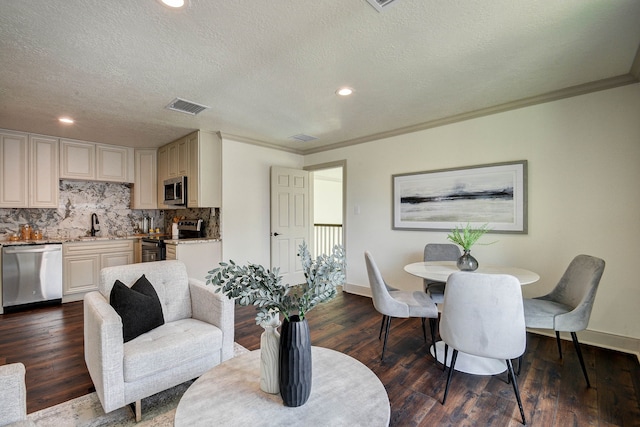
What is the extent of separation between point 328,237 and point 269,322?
15.5 ft

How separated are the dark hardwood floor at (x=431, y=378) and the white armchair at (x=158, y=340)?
0.64 m

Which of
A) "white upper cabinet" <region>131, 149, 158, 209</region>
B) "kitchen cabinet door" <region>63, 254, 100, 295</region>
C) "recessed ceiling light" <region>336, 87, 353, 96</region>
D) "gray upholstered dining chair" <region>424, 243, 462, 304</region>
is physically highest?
"recessed ceiling light" <region>336, 87, 353, 96</region>

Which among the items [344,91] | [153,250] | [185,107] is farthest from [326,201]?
[344,91]

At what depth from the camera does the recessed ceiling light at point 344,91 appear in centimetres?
270

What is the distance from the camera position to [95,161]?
463 centimetres

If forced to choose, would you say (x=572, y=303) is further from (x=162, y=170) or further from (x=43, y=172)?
(x=43, y=172)

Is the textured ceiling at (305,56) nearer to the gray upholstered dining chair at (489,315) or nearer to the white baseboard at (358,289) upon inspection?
the gray upholstered dining chair at (489,315)

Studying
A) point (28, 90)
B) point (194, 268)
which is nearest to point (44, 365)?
point (194, 268)

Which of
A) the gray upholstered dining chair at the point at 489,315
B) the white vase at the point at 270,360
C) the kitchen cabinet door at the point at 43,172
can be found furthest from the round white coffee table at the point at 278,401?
the kitchen cabinet door at the point at 43,172

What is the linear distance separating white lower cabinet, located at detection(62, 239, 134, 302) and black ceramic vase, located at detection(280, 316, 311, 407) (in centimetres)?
445

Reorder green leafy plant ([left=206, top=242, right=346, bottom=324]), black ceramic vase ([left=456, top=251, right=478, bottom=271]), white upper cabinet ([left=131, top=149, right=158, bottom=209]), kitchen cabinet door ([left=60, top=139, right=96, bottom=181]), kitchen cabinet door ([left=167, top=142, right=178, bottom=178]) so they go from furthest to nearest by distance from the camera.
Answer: white upper cabinet ([left=131, top=149, right=158, bottom=209]), kitchen cabinet door ([left=167, top=142, right=178, bottom=178]), kitchen cabinet door ([left=60, top=139, right=96, bottom=181]), black ceramic vase ([left=456, top=251, right=478, bottom=271]), green leafy plant ([left=206, top=242, right=346, bottom=324])

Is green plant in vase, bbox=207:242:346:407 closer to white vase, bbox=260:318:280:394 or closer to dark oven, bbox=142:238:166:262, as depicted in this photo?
white vase, bbox=260:318:280:394

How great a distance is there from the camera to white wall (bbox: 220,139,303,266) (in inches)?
168

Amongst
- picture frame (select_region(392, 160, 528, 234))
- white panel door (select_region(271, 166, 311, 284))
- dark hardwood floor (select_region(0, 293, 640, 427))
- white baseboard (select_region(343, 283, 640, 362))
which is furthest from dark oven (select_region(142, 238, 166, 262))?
white baseboard (select_region(343, 283, 640, 362))
